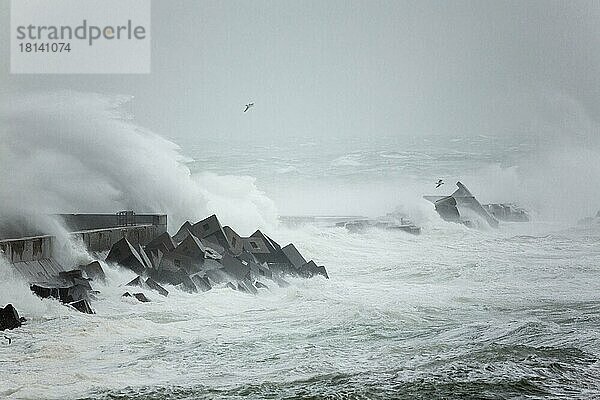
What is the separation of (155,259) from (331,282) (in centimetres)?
127

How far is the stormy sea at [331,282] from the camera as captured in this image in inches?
136

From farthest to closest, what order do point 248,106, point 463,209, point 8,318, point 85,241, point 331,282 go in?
point 463,209 < point 248,106 < point 331,282 < point 85,241 < point 8,318

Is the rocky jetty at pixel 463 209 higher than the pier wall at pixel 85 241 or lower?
higher

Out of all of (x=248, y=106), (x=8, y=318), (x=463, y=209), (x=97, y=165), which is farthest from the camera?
(x=463, y=209)

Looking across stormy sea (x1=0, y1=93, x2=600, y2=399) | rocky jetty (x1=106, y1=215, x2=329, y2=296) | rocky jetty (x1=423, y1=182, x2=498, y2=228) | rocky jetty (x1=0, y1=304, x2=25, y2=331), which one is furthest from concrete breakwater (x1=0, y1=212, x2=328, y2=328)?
rocky jetty (x1=423, y1=182, x2=498, y2=228)

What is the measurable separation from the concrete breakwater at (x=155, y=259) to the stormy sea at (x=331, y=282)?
0.13 metres

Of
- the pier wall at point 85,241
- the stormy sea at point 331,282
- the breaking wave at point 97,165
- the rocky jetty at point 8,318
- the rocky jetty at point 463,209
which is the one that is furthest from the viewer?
the rocky jetty at point 463,209

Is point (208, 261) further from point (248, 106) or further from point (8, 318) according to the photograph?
point (248, 106)

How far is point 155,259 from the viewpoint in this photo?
5.68m

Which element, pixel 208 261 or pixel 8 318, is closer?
pixel 8 318

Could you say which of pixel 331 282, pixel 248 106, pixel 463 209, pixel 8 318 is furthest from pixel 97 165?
pixel 8 318

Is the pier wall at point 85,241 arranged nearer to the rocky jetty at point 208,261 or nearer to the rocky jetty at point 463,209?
the rocky jetty at point 208,261

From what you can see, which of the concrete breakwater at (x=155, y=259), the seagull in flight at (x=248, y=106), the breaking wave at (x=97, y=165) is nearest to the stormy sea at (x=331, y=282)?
the breaking wave at (x=97, y=165)

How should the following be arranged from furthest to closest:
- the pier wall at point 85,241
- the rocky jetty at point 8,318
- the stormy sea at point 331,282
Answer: the pier wall at point 85,241 < the rocky jetty at point 8,318 < the stormy sea at point 331,282
